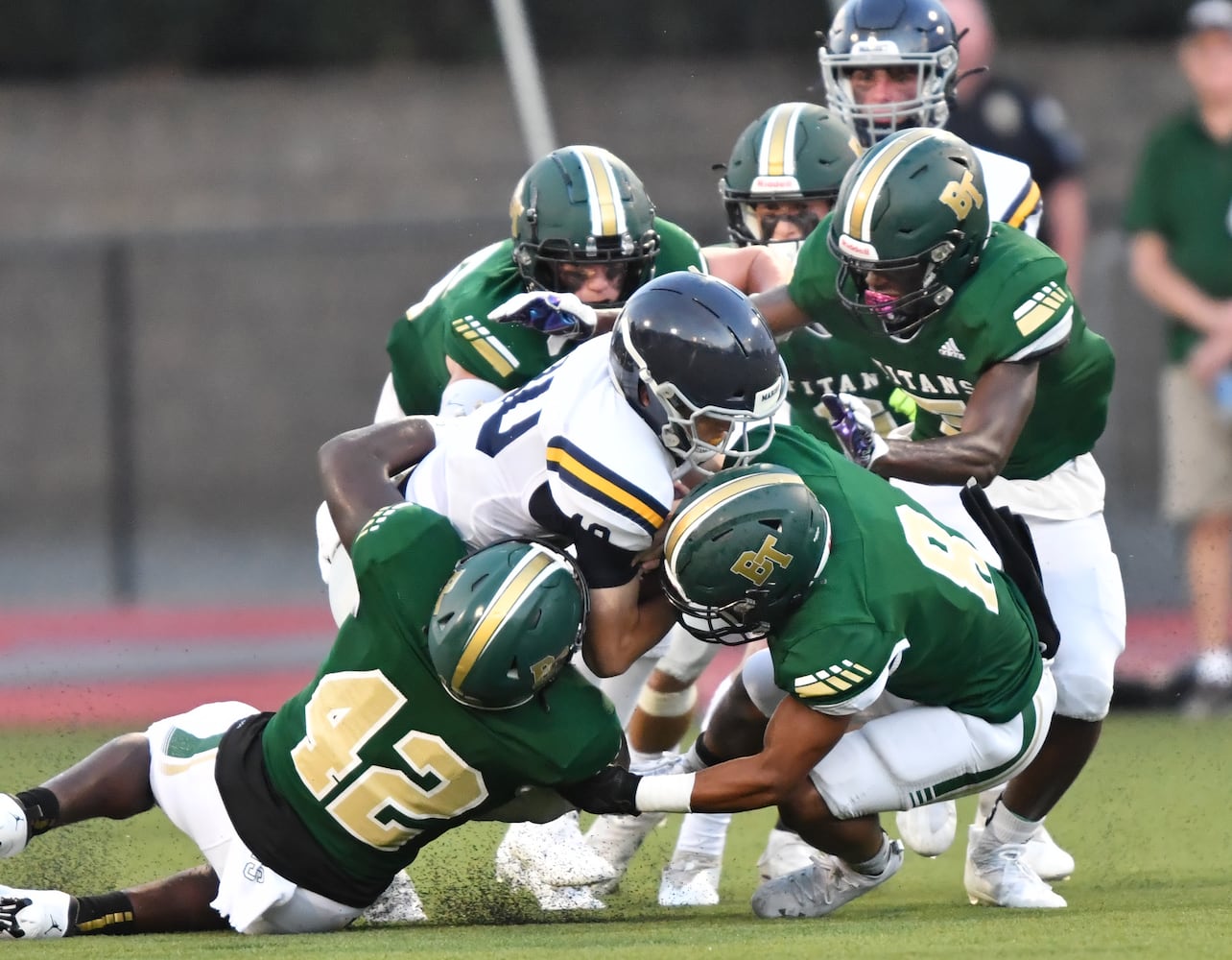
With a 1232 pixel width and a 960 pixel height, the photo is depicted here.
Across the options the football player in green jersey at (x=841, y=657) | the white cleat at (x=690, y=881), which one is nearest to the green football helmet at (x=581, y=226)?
the football player in green jersey at (x=841, y=657)

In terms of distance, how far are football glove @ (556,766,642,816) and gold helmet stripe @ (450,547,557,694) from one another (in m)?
0.45

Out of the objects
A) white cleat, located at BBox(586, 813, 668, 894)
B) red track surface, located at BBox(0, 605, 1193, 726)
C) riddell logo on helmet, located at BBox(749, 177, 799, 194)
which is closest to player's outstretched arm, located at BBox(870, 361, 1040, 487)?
white cleat, located at BBox(586, 813, 668, 894)

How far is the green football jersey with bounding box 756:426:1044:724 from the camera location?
4.78 meters

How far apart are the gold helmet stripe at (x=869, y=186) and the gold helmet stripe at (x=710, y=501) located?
103 cm

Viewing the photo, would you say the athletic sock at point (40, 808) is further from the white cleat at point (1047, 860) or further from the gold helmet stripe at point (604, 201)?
the white cleat at point (1047, 860)

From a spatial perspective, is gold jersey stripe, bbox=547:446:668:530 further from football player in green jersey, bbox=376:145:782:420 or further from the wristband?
football player in green jersey, bbox=376:145:782:420

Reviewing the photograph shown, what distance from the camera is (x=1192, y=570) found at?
962 centimetres

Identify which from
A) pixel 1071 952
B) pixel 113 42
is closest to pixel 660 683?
pixel 1071 952

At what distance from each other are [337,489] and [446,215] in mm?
12517

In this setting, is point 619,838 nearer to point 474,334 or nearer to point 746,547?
point 474,334

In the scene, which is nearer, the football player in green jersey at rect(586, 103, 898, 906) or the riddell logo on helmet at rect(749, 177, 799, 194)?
the football player in green jersey at rect(586, 103, 898, 906)

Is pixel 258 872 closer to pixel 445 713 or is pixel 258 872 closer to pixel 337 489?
pixel 445 713

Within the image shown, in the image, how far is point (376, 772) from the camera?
194 inches

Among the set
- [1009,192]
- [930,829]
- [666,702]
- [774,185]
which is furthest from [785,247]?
[930,829]
